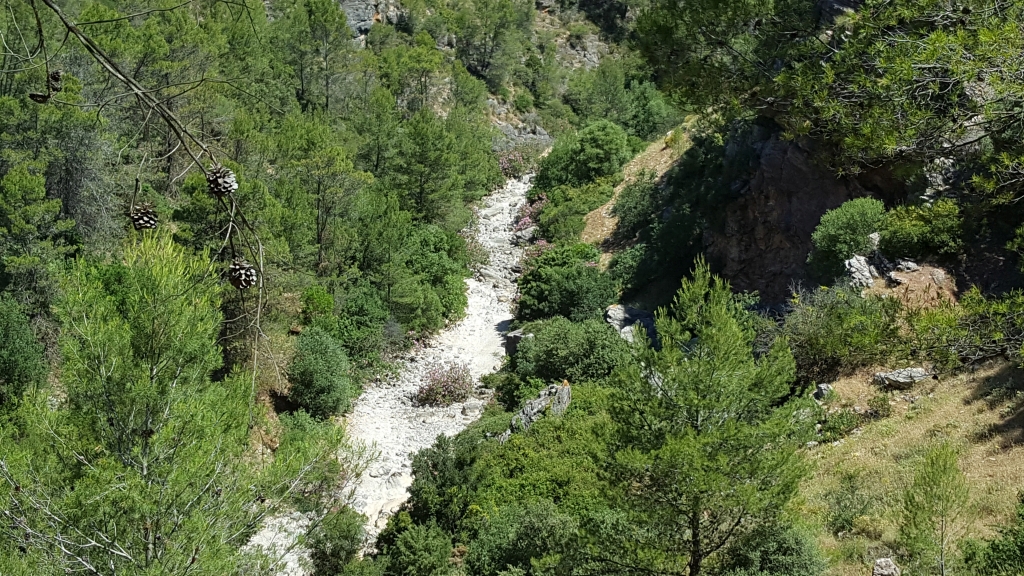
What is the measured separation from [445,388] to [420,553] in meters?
7.48

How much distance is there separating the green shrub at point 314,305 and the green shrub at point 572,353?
5236mm

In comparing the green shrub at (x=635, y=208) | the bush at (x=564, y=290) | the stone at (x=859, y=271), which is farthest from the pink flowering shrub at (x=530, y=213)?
the stone at (x=859, y=271)

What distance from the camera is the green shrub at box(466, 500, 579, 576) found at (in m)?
10.2

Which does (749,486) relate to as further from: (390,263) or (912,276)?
(390,263)

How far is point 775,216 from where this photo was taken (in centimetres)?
1705

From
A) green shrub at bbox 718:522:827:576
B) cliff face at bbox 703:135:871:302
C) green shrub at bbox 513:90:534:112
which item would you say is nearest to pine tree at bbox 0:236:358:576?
green shrub at bbox 718:522:827:576

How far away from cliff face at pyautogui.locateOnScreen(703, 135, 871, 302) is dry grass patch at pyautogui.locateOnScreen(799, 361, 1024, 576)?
456 centimetres

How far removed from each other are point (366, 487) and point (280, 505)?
28.6 feet

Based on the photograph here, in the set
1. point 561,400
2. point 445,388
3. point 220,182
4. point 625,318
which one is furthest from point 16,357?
point 220,182

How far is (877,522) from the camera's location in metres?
8.91

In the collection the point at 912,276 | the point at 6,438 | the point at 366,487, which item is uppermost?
the point at 6,438

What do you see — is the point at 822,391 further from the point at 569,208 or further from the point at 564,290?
the point at 569,208

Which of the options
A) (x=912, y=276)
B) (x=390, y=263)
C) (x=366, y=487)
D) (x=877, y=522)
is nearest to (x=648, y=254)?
(x=390, y=263)

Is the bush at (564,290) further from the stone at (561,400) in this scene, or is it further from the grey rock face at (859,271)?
the grey rock face at (859,271)
